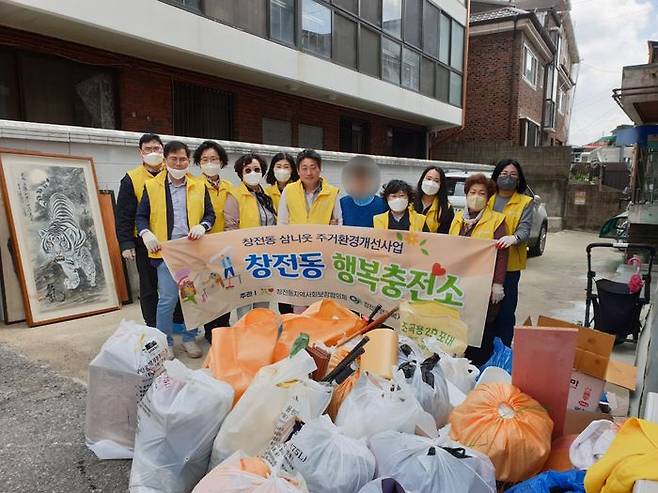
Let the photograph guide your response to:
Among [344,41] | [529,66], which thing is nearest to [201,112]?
[344,41]

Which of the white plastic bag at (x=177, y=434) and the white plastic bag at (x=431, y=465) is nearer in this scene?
the white plastic bag at (x=431, y=465)

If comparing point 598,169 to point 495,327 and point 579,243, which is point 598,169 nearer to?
point 579,243

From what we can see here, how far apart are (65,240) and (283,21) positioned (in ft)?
20.2

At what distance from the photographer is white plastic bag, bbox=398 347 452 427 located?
215 cm

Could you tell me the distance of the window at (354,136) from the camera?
12.4m

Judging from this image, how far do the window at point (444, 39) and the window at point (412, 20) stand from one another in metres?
1.28

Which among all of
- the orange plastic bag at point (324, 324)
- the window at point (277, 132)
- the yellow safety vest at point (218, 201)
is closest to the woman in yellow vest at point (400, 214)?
the orange plastic bag at point (324, 324)

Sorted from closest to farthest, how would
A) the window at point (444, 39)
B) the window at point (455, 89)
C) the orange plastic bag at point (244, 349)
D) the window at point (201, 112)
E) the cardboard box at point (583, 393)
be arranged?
the orange plastic bag at point (244, 349) < the cardboard box at point (583, 393) < the window at point (201, 112) < the window at point (444, 39) < the window at point (455, 89)

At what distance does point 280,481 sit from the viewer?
1.53 metres

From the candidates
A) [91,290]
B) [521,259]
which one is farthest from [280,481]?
[91,290]

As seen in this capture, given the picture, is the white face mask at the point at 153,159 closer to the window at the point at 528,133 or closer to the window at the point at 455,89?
the window at the point at 455,89

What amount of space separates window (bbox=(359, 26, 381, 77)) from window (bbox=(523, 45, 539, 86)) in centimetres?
965

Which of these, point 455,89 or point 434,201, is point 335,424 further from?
point 455,89

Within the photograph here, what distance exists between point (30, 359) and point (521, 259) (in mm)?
3763
